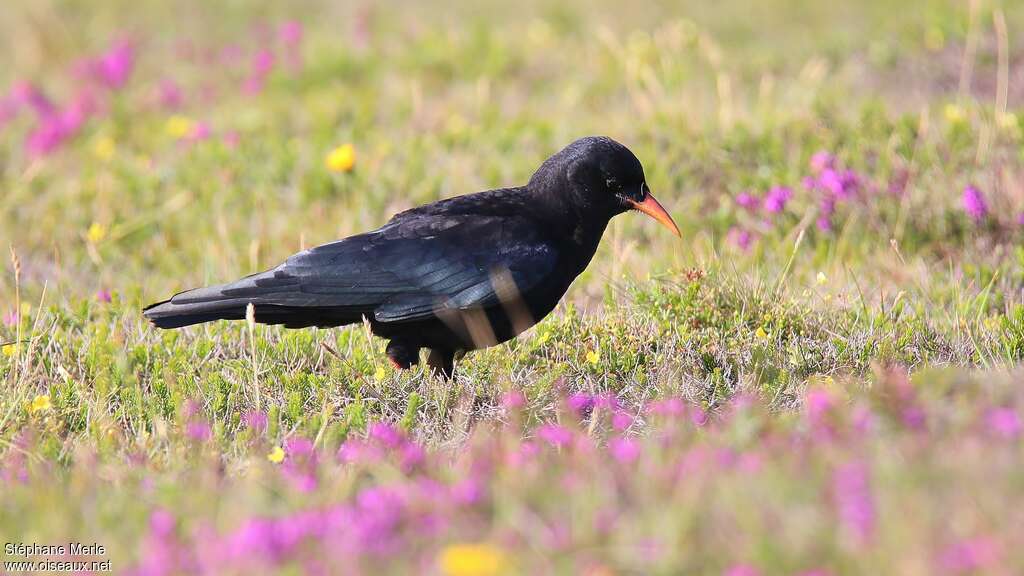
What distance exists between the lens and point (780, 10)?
11.0 meters

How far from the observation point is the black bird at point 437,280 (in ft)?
14.2

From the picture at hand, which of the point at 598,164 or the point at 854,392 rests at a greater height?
the point at 598,164

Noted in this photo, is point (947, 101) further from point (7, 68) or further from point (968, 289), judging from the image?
point (7, 68)

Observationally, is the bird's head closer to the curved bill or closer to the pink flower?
the curved bill

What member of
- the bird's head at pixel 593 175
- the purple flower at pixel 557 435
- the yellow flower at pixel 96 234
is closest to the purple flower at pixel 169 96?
the yellow flower at pixel 96 234

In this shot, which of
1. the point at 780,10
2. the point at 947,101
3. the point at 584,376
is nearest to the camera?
the point at 584,376

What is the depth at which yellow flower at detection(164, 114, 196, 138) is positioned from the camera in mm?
8016

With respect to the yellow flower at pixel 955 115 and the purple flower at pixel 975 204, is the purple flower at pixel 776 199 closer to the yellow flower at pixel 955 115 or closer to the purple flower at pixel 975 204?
the purple flower at pixel 975 204

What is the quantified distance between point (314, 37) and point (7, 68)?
2.68 m

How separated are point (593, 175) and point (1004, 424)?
7.17ft

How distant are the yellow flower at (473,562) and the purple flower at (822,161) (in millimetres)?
4029

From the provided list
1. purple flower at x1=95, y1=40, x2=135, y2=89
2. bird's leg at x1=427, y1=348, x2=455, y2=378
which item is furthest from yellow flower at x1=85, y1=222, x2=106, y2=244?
purple flower at x1=95, y1=40, x2=135, y2=89

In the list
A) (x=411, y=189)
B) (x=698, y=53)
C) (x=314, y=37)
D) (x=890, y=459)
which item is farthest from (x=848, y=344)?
(x=314, y=37)

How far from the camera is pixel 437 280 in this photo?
4.38 meters
